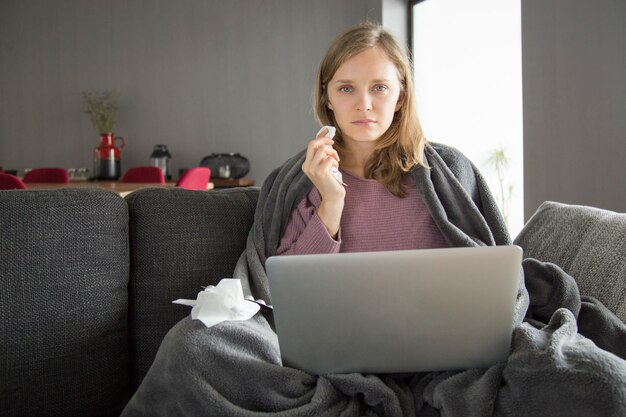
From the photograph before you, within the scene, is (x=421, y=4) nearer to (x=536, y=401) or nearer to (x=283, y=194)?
(x=283, y=194)

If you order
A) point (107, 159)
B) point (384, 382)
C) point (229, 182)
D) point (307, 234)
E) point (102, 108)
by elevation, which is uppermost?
point (102, 108)

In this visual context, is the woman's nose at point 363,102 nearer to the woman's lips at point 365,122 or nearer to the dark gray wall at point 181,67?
the woman's lips at point 365,122

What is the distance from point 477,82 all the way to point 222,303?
4002mm

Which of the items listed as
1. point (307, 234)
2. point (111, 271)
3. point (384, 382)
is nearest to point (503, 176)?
point (307, 234)

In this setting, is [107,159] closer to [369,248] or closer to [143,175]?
[143,175]

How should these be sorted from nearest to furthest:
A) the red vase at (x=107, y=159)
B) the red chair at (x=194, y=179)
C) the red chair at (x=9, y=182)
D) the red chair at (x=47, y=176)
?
the red chair at (x=9, y=182)
the red chair at (x=194, y=179)
the red chair at (x=47, y=176)
the red vase at (x=107, y=159)

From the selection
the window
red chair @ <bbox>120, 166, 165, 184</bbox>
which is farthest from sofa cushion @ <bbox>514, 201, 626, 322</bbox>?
red chair @ <bbox>120, 166, 165, 184</bbox>

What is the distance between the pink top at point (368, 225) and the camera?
5.65ft

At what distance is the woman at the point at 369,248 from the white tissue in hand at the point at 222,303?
0.08 feet

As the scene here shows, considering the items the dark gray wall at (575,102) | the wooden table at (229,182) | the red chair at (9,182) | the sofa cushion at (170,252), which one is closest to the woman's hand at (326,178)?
the sofa cushion at (170,252)

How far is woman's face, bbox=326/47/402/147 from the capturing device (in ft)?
5.85

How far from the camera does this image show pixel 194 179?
4.24 m

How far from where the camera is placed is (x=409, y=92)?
1906mm

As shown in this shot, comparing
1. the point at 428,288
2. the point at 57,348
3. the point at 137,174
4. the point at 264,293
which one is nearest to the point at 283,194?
the point at 264,293
